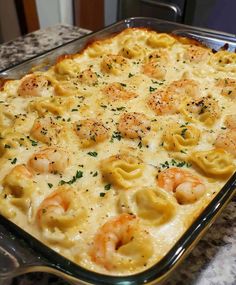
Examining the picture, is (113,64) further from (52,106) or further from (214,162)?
(214,162)

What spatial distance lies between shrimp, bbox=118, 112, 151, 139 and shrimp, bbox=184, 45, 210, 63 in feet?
2.15

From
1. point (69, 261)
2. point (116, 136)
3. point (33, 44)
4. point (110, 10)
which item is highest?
point (69, 261)

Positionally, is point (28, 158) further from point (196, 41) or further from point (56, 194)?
point (196, 41)

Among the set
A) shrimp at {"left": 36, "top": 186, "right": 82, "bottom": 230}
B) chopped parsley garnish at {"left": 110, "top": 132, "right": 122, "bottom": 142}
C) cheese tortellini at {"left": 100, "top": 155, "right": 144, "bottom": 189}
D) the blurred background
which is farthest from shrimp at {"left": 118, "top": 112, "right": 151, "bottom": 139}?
the blurred background

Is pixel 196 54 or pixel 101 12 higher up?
pixel 196 54

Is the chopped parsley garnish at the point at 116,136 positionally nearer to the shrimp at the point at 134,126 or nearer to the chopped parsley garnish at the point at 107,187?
the shrimp at the point at 134,126

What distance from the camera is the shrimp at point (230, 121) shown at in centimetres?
161

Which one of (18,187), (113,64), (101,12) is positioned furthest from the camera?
(101,12)

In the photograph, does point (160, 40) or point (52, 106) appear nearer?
point (52, 106)

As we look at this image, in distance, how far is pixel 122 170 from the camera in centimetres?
133

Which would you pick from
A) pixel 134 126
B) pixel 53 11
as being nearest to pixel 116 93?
pixel 134 126

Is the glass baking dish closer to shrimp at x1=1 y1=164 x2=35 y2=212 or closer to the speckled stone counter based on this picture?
shrimp at x1=1 y1=164 x2=35 y2=212

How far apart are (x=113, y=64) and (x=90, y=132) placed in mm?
637

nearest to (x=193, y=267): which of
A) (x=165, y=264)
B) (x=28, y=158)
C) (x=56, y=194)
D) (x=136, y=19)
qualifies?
(x=165, y=264)
